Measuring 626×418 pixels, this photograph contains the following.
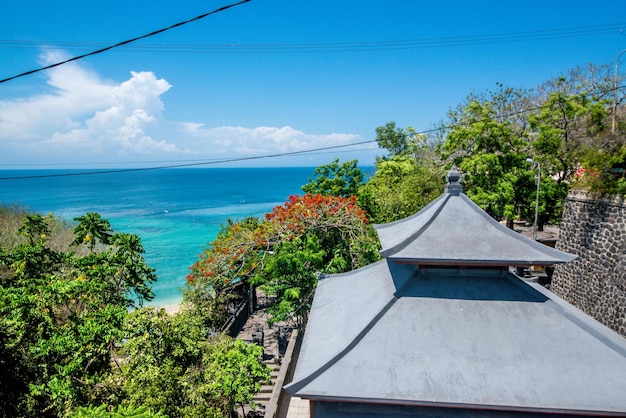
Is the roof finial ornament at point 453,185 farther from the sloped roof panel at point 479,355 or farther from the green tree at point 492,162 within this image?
the green tree at point 492,162

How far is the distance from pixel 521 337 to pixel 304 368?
156 inches

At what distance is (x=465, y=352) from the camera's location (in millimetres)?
6746

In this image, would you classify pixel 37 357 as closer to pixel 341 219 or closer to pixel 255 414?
pixel 255 414

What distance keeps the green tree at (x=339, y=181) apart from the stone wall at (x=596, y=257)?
11.6 metres

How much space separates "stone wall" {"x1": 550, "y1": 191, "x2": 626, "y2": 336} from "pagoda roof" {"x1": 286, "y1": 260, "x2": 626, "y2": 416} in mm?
8321

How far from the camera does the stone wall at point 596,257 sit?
13.5 metres

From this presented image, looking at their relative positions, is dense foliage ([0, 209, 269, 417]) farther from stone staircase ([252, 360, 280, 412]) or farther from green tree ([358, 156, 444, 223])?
green tree ([358, 156, 444, 223])

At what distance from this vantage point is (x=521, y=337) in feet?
22.5

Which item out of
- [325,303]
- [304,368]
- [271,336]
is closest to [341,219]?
[271,336]

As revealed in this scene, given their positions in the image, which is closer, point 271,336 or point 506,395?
point 506,395

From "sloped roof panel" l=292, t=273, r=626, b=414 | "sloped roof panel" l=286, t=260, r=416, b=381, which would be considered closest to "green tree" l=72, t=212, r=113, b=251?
"sloped roof panel" l=286, t=260, r=416, b=381

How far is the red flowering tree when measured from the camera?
49.5 ft

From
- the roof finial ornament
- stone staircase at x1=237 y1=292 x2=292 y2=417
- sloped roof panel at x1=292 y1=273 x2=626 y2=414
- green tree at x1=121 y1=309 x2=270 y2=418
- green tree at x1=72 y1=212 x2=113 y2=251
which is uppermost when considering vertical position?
the roof finial ornament

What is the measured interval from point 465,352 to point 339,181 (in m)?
18.3
